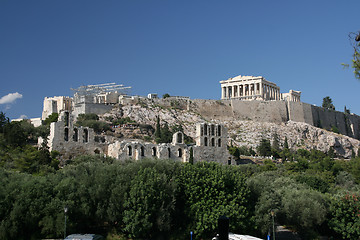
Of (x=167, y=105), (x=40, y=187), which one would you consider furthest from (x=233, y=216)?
(x=167, y=105)

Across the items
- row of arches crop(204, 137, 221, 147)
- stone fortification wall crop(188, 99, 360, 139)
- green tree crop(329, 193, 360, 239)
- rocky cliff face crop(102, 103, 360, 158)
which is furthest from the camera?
stone fortification wall crop(188, 99, 360, 139)

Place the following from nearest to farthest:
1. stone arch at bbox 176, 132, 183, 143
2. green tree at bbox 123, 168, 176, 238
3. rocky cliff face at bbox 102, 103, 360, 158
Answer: green tree at bbox 123, 168, 176, 238 → stone arch at bbox 176, 132, 183, 143 → rocky cliff face at bbox 102, 103, 360, 158

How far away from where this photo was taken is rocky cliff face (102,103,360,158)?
271 feet

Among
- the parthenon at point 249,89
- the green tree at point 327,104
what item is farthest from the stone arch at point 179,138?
the green tree at point 327,104

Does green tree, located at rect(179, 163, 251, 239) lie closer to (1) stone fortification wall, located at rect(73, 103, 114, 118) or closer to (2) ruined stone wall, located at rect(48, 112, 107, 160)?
(2) ruined stone wall, located at rect(48, 112, 107, 160)

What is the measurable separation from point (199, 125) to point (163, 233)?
956 inches

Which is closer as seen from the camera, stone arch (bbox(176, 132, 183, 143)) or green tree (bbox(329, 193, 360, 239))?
green tree (bbox(329, 193, 360, 239))

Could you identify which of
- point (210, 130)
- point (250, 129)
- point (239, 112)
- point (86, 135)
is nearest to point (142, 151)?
point (86, 135)

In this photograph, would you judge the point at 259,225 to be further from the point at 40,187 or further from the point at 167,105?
the point at 167,105

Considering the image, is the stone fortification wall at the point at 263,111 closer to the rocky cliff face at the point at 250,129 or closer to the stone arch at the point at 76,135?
the rocky cliff face at the point at 250,129

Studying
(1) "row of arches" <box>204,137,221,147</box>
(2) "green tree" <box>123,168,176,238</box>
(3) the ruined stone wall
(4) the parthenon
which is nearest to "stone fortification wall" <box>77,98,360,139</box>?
(4) the parthenon

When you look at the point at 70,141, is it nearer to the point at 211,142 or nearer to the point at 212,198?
the point at 211,142

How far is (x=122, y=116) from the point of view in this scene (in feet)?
259

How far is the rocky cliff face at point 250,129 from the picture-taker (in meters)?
82.5
